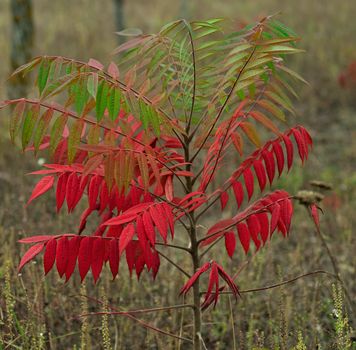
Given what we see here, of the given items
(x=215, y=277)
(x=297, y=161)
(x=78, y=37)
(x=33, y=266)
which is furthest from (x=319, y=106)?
(x=215, y=277)

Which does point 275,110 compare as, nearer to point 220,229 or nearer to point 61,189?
point 220,229

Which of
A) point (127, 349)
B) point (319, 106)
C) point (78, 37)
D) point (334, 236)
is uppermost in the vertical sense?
point (78, 37)

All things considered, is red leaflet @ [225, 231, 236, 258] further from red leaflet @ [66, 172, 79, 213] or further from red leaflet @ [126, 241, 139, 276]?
red leaflet @ [66, 172, 79, 213]

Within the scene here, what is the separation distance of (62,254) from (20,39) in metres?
5.77

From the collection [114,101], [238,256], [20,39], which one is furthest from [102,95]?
[20,39]

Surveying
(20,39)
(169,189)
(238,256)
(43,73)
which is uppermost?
(20,39)

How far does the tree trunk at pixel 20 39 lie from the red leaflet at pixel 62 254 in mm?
5409

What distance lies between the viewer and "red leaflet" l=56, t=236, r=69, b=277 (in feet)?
7.84

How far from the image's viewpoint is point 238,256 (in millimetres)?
4875

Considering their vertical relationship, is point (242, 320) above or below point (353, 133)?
below

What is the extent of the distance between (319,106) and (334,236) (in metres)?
5.41

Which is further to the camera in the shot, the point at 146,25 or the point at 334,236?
the point at 146,25

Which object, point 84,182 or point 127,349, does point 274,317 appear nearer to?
point 127,349

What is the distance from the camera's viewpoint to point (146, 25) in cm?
1456
